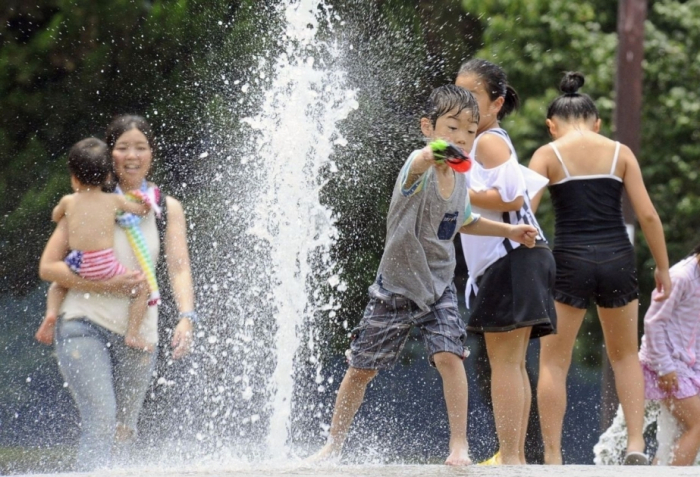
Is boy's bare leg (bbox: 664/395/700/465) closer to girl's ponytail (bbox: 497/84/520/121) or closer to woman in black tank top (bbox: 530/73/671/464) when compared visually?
woman in black tank top (bbox: 530/73/671/464)

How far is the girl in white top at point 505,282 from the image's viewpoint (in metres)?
4.71

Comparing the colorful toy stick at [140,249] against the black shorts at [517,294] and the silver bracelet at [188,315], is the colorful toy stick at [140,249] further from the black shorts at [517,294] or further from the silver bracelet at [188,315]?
the black shorts at [517,294]

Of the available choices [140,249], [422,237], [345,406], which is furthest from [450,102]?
[140,249]

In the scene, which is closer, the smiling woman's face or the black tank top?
the smiling woman's face

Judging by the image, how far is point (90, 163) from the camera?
492 centimetres

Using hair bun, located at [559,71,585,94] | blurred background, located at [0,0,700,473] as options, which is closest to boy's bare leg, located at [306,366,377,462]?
blurred background, located at [0,0,700,473]

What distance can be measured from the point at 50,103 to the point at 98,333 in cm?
457

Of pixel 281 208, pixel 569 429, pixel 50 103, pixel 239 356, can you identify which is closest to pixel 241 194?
pixel 281 208

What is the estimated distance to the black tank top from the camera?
18.3ft

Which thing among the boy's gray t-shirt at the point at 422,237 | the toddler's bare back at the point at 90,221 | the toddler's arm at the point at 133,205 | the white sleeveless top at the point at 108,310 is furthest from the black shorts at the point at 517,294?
the toddler's bare back at the point at 90,221

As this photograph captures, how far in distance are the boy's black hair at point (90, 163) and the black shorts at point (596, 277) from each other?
2189mm

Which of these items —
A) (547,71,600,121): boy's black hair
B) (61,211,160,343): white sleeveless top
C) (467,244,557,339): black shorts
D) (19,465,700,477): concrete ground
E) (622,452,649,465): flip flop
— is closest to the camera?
(19,465,700,477): concrete ground

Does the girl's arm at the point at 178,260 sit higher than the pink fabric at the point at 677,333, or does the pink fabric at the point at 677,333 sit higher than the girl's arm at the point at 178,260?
the girl's arm at the point at 178,260

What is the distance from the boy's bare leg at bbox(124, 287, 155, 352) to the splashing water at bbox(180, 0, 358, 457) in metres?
0.64
